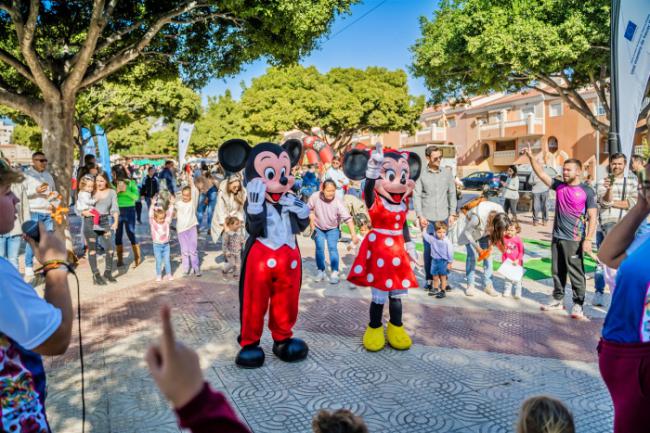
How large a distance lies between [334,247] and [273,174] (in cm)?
304

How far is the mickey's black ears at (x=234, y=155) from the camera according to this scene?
4754mm

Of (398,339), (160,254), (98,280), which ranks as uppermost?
(160,254)

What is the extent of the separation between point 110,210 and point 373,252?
4.64 meters

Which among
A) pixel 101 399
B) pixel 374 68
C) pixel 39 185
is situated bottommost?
pixel 101 399

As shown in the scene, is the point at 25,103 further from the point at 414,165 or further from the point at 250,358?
the point at 414,165

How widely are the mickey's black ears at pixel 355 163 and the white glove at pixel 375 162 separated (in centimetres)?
33

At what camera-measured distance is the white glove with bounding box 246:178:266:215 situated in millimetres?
4273

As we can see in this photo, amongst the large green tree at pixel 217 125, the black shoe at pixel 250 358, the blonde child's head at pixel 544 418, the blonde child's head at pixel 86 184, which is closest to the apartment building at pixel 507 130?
the large green tree at pixel 217 125

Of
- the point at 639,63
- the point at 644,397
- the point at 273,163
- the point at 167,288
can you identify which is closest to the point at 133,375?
the point at 273,163

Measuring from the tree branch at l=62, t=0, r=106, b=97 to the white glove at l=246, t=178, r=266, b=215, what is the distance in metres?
4.41

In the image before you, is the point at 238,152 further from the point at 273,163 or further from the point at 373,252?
the point at 373,252

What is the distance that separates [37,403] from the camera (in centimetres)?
177

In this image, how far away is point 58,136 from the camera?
7.67m

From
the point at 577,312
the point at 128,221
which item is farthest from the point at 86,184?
the point at 577,312
